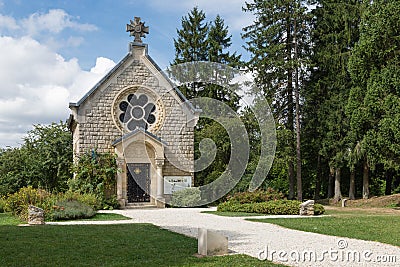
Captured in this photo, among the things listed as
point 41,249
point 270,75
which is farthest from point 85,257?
point 270,75

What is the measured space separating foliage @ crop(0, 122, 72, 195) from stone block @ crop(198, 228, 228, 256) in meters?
19.9

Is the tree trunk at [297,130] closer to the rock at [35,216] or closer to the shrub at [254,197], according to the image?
the shrub at [254,197]

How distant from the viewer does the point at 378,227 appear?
1232 cm

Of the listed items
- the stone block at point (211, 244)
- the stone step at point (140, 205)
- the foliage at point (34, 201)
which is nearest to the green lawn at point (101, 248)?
the stone block at point (211, 244)

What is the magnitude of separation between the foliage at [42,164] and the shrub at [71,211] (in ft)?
34.6

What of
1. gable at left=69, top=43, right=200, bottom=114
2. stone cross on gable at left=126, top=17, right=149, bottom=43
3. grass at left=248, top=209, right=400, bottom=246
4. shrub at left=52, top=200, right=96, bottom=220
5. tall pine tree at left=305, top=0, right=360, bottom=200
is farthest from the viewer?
tall pine tree at left=305, top=0, right=360, bottom=200

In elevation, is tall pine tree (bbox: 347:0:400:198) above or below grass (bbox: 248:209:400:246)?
above

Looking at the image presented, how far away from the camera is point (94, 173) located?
21.5 m

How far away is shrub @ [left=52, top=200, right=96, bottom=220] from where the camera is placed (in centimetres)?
1530

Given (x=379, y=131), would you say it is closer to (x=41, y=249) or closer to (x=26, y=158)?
(x=41, y=249)

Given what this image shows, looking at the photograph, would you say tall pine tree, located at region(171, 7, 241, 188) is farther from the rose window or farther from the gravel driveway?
the gravel driveway

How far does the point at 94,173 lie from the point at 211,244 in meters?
14.2

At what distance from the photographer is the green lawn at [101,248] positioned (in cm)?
755

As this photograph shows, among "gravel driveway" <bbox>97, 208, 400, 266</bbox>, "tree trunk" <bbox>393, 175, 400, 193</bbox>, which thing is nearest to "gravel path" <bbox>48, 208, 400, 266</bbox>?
"gravel driveway" <bbox>97, 208, 400, 266</bbox>
